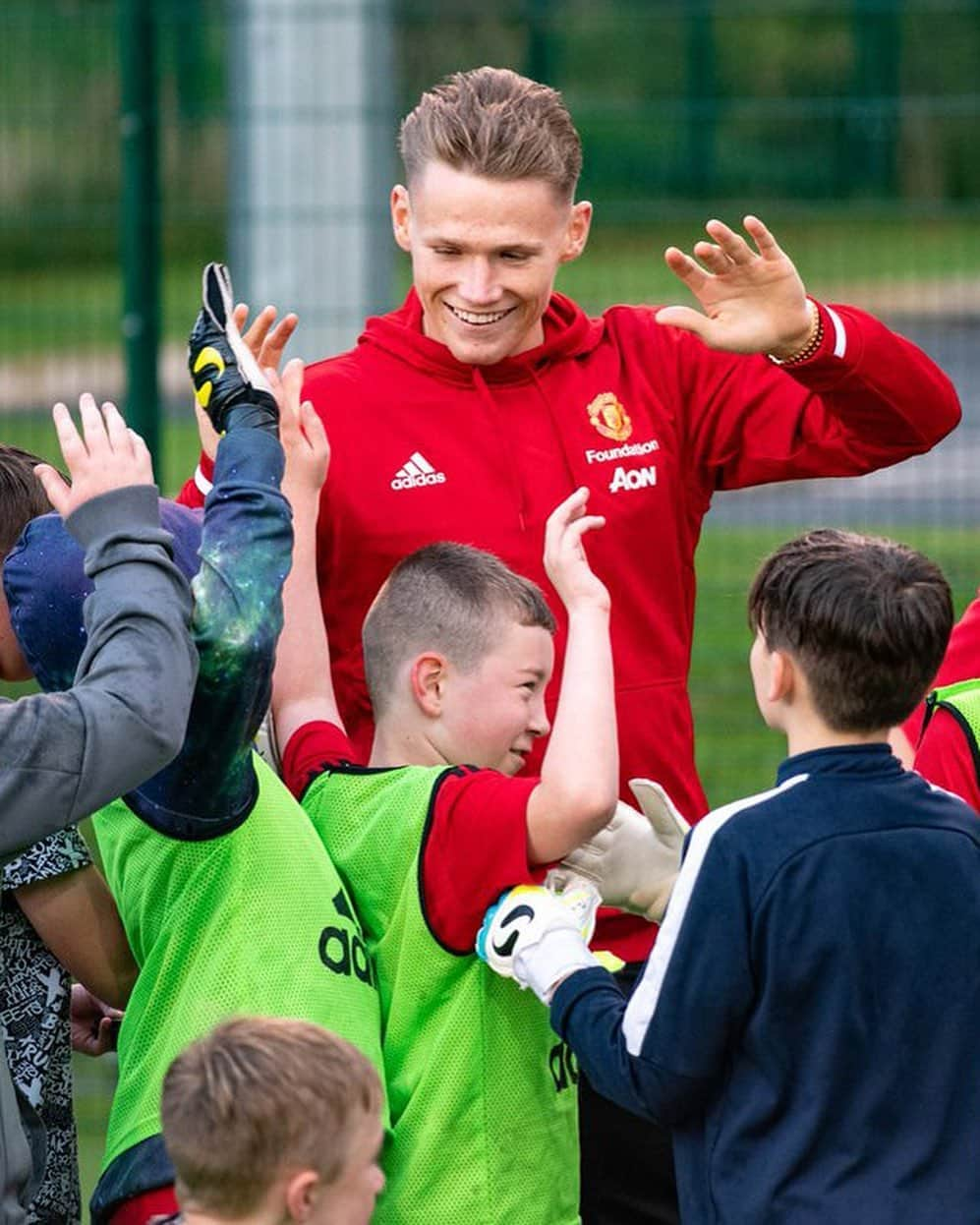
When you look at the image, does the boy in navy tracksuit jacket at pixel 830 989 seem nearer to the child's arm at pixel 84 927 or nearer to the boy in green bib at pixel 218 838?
the boy in green bib at pixel 218 838

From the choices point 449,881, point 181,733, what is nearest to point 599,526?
point 449,881

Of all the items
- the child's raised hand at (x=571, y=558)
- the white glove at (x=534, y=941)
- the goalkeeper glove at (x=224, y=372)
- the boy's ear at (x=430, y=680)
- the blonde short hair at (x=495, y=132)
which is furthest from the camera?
the blonde short hair at (x=495, y=132)

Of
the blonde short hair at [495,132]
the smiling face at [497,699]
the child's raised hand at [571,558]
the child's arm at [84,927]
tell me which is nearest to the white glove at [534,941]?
the smiling face at [497,699]

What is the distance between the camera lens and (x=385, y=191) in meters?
6.36

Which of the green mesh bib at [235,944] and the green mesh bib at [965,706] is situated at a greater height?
the green mesh bib at [965,706]

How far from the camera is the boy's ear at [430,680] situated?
11.2 ft

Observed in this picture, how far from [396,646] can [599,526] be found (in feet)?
1.33

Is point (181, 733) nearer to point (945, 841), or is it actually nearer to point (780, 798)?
point (780, 798)

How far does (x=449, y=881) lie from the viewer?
126 inches

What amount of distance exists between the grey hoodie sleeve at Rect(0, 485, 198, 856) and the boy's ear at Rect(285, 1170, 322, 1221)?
19.7 inches

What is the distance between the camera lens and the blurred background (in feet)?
20.7

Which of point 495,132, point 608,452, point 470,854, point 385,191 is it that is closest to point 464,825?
point 470,854

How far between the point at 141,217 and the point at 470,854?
329 cm

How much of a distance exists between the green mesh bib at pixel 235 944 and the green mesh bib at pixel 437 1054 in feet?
0.20
